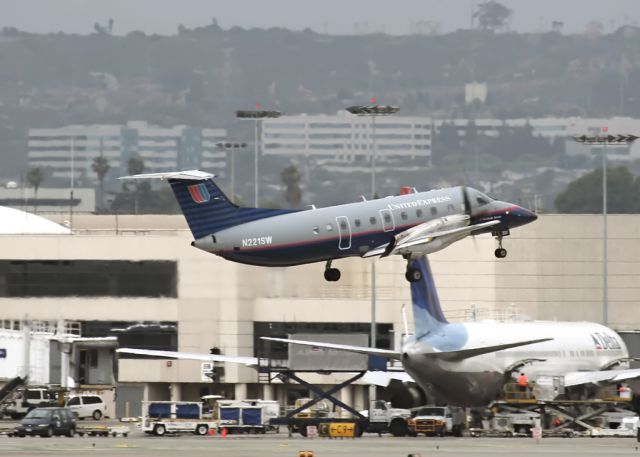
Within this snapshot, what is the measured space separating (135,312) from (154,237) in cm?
701

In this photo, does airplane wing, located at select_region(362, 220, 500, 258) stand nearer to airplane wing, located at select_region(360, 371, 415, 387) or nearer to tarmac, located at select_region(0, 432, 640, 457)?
tarmac, located at select_region(0, 432, 640, 457)

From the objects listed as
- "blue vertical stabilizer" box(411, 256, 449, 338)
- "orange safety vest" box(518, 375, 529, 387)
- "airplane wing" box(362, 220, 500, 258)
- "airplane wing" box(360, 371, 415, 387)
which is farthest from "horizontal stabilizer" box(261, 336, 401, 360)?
"airplane wing" box(362, 220, 500, 258)

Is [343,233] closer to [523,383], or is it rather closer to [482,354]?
[482,354]

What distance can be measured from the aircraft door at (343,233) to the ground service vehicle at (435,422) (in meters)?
43.4

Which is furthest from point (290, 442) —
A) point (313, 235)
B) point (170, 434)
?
point (313, 235)

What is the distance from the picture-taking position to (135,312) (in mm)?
174000

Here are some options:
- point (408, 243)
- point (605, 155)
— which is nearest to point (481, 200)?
point (408, 243)

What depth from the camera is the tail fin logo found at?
306 ft

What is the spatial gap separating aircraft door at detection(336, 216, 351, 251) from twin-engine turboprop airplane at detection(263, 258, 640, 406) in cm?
4099

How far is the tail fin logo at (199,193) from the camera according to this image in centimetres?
9328

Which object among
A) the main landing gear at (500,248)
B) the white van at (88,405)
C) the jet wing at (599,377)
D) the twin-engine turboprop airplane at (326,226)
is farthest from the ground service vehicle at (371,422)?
the twin-engine turboprop airplane at (326,226)

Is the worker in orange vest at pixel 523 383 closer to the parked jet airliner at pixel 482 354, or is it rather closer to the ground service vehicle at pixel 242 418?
the parked jet airliner at pixel 482 354

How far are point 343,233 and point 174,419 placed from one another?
47.9 m

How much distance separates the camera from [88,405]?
546 feet
